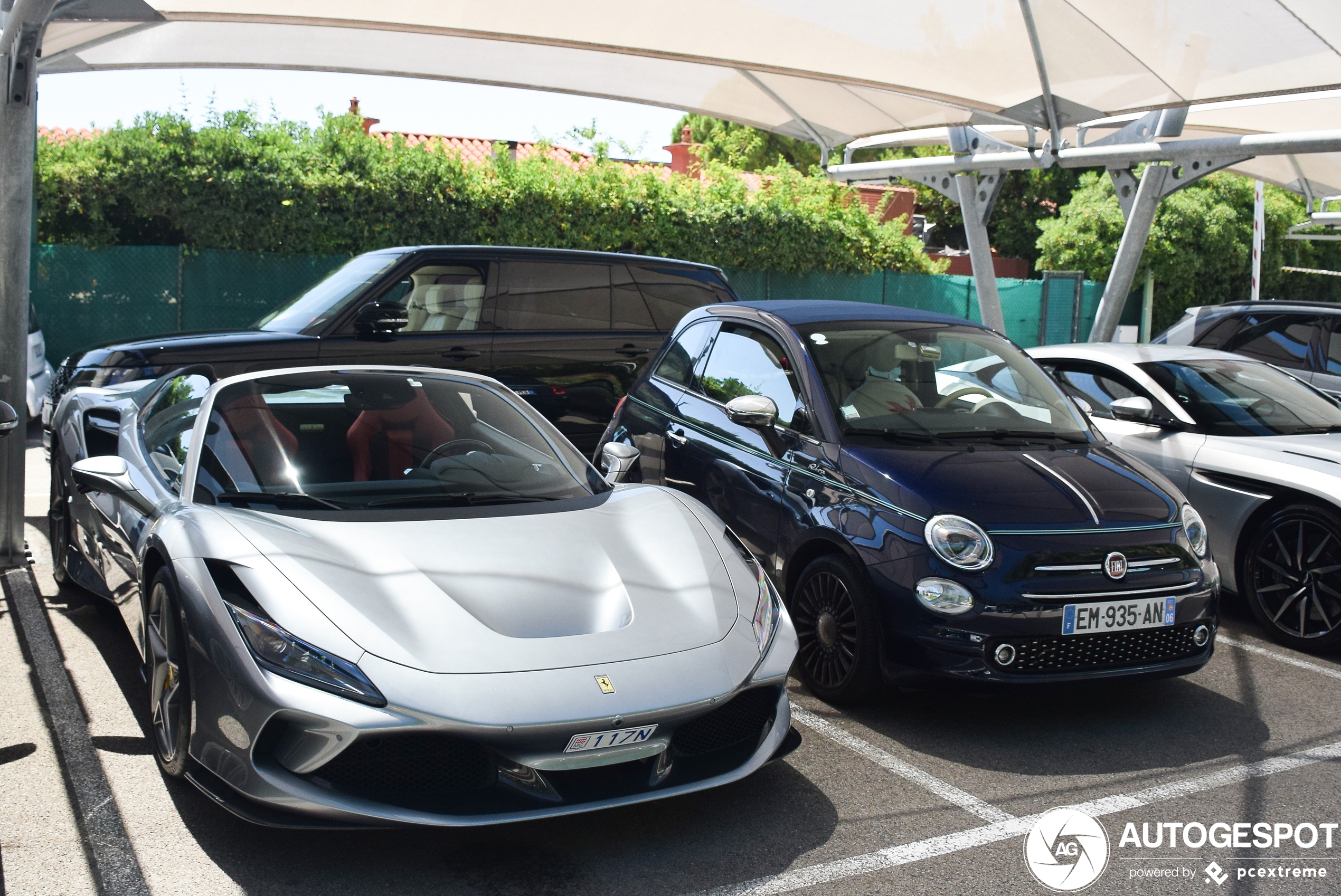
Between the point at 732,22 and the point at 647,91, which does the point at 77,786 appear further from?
the point at 647,91

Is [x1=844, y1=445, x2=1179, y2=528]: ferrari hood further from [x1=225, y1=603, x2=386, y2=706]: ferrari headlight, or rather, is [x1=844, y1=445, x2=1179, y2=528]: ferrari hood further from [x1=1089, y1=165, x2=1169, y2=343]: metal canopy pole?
[x1=1089, y1=165, x2=1169, y2=343]: metal canopy pole

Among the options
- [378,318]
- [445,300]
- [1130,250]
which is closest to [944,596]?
[378,318]

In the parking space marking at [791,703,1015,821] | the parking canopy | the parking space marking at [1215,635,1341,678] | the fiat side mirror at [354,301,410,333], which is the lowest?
the parking space marking at [1215,635,1341,678]

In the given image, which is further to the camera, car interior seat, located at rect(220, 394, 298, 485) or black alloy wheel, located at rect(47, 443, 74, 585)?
black alloy wheel, located at rect(47, 443, 74, 585)

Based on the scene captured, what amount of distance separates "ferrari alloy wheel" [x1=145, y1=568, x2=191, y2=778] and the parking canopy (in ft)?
16.7

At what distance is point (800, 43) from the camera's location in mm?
9984

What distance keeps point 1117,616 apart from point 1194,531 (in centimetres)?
71

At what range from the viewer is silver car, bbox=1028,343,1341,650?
19.1 ft

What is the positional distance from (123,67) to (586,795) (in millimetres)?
9501

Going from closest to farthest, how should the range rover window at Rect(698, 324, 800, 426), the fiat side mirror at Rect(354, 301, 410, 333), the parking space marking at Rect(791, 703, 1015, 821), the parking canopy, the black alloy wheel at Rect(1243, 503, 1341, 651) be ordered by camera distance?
the parking space marking at Rect(791, 703, 1015, 821) < the range rover window at Rect(698, 324, 800, 426) < the black alloy wheel at Rect(1243, 503, 1341, 651) < the fiat side mirror at Rect(354, 301, 410, 333) < the parking canopy

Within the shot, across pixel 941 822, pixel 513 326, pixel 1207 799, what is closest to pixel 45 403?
pixel 513 326

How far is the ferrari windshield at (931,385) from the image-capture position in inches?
208

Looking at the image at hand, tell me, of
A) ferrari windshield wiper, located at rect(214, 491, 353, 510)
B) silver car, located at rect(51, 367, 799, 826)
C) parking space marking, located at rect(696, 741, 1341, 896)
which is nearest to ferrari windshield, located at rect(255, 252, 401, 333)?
silver car, located at rect(51, 367, 799, 826)

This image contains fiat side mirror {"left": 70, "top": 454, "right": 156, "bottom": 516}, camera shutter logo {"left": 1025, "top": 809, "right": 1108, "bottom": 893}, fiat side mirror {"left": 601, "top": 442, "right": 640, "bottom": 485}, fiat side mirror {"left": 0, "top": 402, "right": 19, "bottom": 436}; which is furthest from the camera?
fiat side mirror {"left": 0, "top": 402, "right": 19, "bottom": 436}
